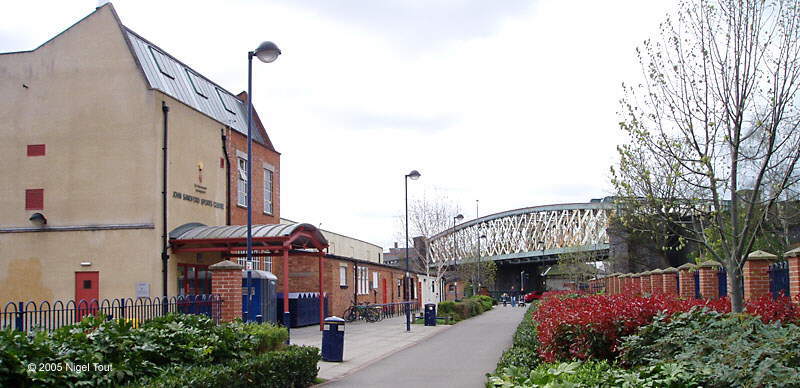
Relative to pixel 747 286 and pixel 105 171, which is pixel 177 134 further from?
pixel 747 286

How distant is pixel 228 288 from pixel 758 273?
10572 mm

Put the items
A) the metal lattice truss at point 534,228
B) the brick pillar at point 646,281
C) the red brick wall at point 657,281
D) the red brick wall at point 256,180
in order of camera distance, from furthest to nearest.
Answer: the metal lattice truss at point 534,228
the brick pillar at point 646,281
the red brick wall at point 256,180
the red brick wall at point 657,281

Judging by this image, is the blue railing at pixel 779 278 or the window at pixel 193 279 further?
the window at pixel 193 279

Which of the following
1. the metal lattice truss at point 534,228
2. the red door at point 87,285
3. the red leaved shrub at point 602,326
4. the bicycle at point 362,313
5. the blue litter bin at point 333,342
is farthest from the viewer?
the metal lattice truss at point 534,228

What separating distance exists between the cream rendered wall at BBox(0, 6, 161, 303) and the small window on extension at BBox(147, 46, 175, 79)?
1.76m

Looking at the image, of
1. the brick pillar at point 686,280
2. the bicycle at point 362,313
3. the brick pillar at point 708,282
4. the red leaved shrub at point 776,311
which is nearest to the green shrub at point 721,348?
the red leaved shrub at point 776,311

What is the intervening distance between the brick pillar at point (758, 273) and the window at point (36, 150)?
1998 centimetres

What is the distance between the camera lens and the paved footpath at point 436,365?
43.5ft

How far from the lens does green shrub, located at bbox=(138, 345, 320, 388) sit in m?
8.23

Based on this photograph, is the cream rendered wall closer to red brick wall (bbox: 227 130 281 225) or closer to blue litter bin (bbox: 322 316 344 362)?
red brick wall (bbox: 227 130 281 225)

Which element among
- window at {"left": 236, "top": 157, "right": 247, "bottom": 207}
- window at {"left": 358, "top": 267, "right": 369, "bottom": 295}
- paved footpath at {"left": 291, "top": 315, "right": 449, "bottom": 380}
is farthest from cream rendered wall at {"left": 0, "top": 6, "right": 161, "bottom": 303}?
window at {"left": 358, "top": 267, "right": 369, "bottom": 295}

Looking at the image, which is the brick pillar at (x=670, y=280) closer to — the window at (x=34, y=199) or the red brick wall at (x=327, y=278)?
the red brick wall at (x=327, y=278)

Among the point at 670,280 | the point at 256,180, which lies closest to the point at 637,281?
the point at 670,280

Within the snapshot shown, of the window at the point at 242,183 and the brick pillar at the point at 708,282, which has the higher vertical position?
the window at the point at 242,183
